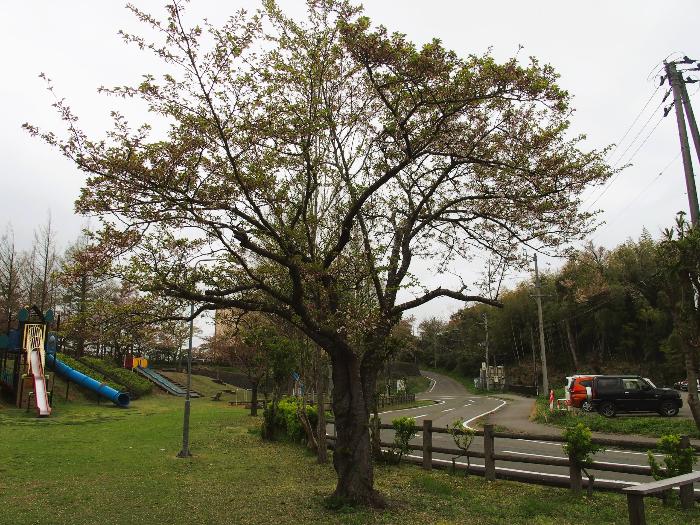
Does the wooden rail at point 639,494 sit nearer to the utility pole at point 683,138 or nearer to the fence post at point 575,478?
the fence post at point 575,478

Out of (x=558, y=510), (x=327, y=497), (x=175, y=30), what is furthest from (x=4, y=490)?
(x=558, y=510)

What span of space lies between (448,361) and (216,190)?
2878 inches

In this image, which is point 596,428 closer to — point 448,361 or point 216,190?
point 216,190

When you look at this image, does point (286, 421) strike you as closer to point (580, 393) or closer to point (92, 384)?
point (580, 393)

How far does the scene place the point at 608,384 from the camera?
20.4 metres

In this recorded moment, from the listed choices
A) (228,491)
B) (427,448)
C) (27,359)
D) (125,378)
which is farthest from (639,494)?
(125,378)

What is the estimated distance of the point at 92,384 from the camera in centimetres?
3020

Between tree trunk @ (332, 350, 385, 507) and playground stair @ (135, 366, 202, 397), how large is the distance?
3455cm

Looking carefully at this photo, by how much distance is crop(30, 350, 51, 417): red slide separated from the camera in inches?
869

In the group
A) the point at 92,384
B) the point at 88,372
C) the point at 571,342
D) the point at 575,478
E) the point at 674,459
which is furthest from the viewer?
the point at 571,342

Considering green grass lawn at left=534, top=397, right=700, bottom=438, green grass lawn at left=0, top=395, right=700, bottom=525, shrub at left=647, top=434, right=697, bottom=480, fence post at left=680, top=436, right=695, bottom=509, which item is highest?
shrub at left=647, top=434, right=697, bottom=480

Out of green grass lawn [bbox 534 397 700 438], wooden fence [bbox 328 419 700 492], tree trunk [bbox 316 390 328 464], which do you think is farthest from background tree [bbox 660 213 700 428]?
tree trunk [bbox 316 390 328 464]

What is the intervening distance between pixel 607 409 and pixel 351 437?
16.1 meters

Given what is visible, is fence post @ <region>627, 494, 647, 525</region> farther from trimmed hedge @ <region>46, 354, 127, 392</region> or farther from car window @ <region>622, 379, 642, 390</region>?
trimmed hedge @ <region>46, 354, 127, 392</region>
